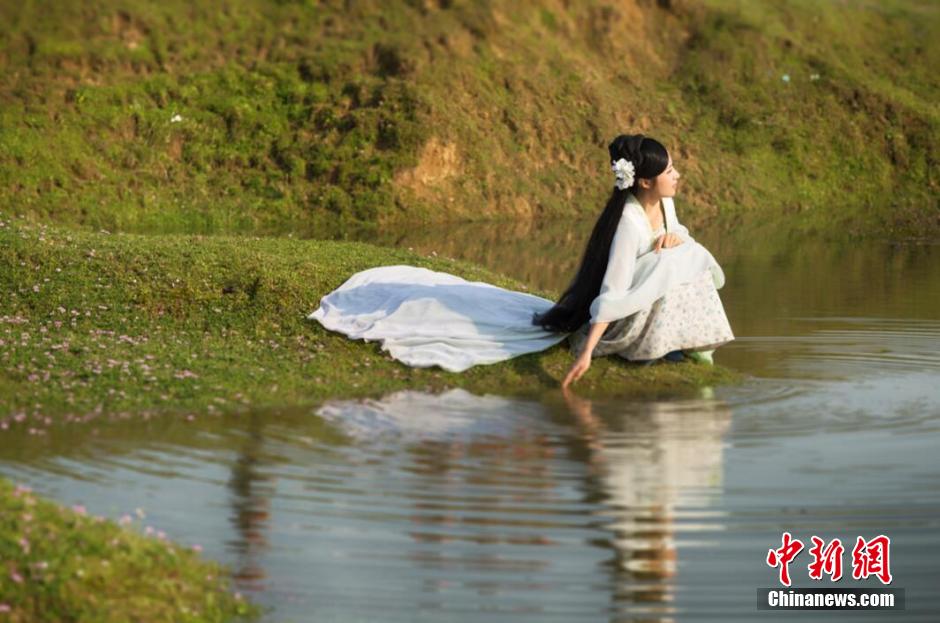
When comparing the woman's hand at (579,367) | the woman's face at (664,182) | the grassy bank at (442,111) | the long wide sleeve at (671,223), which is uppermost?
Answer: the grassy bank at (442,111)

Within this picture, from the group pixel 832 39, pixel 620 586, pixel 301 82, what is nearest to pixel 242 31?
pixel 301 82

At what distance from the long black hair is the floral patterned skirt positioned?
0.38 ft

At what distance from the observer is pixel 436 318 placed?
984 centimetres

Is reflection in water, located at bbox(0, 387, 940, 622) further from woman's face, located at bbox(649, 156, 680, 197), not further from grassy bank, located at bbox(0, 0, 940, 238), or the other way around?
grassy bank, located at bbox(0, 0, 940, 238)

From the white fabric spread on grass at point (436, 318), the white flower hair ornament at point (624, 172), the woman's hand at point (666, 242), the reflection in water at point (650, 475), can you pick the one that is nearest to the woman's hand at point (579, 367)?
the reflection in water at point (650, 475)

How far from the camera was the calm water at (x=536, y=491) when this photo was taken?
5.62m

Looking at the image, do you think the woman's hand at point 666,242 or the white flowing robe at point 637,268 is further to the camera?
the woman's hand at point 666,242

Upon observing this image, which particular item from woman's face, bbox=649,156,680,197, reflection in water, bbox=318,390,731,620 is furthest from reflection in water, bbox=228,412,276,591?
woman's face, bbox=649,156,680,197

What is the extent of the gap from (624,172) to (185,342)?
287 cm

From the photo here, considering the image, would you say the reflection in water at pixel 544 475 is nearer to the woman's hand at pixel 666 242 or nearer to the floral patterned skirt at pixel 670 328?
the floral patterned skirt at pixel 670 328

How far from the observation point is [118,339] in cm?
942

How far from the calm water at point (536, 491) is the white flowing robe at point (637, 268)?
0.60 metres

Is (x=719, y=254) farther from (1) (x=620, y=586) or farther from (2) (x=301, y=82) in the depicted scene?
(1) (x=620, y=586)

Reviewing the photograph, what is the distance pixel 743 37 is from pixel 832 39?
8.22ft
